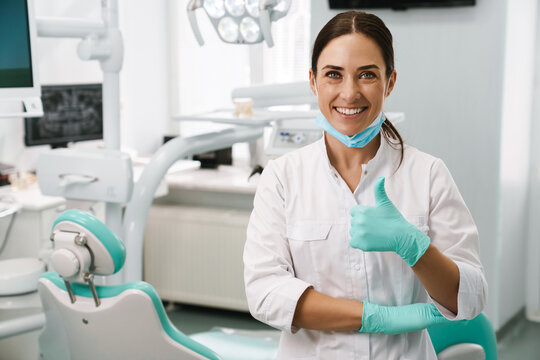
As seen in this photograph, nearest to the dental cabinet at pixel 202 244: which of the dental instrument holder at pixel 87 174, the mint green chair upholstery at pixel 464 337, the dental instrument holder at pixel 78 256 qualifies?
the dental instrument holder at pixel 87 174

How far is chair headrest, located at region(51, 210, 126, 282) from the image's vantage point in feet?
5.38

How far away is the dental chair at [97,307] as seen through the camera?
65.1 inches

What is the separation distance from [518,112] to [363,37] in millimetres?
2424

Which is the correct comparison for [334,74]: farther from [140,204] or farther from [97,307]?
[140,204]

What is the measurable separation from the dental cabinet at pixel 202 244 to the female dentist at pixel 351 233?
2.45 metres

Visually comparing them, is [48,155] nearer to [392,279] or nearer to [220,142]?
[220,142]

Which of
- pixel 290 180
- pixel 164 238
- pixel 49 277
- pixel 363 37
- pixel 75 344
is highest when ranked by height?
pixel 363 37

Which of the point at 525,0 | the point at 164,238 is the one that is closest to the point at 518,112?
the point at 525,0

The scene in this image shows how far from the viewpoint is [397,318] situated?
1.29 m

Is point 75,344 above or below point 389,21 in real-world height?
below

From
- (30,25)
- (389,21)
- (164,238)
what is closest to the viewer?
(30,25)

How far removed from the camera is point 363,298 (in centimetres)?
133

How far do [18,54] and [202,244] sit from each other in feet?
6.93

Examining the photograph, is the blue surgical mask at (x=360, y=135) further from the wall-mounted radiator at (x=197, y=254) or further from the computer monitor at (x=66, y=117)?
the computer monitor at (x=66, y=117)
